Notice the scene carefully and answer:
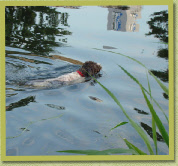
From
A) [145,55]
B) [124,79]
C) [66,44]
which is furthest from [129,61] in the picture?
[66,44]

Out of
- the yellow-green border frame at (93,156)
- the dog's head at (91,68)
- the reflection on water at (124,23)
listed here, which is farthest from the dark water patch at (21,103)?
the reflection on water at (124,23)

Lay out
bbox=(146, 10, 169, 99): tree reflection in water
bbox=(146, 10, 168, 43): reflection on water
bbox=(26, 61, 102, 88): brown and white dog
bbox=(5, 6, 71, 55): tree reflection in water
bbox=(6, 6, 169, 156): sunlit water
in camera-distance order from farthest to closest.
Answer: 1. bbox=(5, 6, 71, 55): tree reflection in water
2. bbox=(26, 61, 102, 88): brown and white dog
3. bbox=(146, 10, 168, 43): reflection on water
4. bbox=(146, 10, 169, 99): tree reflection in water
5. bbox=(6, 6, 169, 156): sunlit water

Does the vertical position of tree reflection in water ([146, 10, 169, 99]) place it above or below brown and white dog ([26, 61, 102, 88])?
above

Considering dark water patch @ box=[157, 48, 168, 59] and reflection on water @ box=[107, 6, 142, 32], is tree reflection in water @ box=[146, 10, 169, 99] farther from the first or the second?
reflection on water @ box=[107, 6, 142, 32]

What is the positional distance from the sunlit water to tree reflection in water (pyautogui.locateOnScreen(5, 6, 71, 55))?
0.15 meters

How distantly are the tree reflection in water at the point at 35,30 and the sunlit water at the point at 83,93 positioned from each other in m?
0.15

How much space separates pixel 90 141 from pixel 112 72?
324 centimetres

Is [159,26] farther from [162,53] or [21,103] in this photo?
[21,103]

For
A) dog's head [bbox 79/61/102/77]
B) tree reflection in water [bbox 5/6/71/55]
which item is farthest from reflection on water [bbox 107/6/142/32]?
tree reflection in water [bbox 5/6/71/55]

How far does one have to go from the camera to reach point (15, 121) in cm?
445

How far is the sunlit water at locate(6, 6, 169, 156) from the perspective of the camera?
400 cm

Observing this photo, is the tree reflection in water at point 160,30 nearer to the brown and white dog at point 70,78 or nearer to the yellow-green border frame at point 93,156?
the brown and white dog at point 70,78

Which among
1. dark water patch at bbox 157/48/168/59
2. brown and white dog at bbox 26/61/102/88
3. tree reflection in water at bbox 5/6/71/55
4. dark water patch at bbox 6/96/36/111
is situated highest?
tree reflection in water at bbox 5/6/71/55

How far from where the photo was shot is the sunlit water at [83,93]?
13.1 feet
